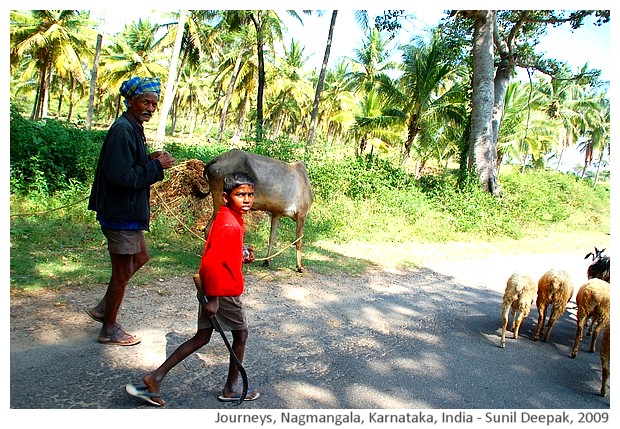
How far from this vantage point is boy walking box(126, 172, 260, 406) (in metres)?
3.30

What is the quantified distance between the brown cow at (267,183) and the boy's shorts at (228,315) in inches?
156

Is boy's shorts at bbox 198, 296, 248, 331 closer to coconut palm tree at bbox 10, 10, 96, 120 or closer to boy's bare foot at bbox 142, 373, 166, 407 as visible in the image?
boy's bare foot at bbox 142, 373, 166, 407

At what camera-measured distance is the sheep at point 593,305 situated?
4988mm

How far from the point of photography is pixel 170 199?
30.7 feet

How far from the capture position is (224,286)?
334 centimetres

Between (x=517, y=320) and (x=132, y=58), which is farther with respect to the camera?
(x=132, y=58)

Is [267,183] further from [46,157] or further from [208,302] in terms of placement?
[46,157]

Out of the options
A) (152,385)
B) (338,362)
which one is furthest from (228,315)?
(338,362)

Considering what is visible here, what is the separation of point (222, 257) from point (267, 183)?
412 cm

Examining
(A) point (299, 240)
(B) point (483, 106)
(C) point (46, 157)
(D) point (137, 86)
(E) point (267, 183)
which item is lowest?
(A) point (299, 240)
